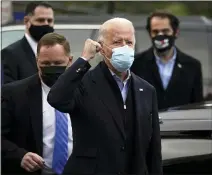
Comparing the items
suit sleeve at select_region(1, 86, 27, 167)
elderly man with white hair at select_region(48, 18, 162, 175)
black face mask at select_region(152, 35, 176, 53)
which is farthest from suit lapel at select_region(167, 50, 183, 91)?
elderly man with white hair at select_region(48, 18, 162, 175)

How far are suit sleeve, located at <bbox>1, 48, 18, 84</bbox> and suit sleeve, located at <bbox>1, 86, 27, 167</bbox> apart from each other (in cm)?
71

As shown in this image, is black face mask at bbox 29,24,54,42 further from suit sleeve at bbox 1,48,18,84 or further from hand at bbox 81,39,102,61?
hand at bbox 81,39,102,61

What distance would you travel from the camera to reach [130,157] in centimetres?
441

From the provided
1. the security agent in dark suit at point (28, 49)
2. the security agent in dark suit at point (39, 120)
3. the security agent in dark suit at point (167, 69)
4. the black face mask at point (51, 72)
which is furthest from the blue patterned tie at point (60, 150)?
the security agent in dark suit at point (167, 69)

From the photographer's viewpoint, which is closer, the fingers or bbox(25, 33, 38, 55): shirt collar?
the fingers

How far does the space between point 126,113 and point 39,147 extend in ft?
2.40

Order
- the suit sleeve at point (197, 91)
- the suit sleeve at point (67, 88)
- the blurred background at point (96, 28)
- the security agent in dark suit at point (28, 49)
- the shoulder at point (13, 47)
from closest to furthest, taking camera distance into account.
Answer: the suit sleeve at point (67, 88)
the security agent in dark suit at point (28, 49)
the shoulder at point (13, 47)
the suit sleeve at point (197, 91)
the blurred background at point (96, 28)

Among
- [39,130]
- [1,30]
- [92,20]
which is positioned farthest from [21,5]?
[39,130]

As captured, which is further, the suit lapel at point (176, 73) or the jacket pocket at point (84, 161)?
→ the suit lapel at point (176, 73)

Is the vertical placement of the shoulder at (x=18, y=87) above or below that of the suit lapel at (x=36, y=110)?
above

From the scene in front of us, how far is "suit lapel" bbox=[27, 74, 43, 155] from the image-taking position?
190 inches

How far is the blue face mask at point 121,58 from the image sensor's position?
14.1ft

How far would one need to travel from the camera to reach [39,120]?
15.9 feet

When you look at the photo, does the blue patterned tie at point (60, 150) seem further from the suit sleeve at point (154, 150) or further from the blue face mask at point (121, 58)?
the blue face mask at point (121, 58)
